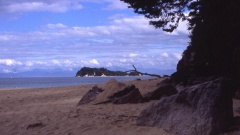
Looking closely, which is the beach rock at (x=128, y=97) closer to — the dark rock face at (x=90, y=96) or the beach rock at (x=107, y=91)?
the beach rock at (x=107, y=91)

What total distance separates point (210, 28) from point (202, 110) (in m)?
4.52

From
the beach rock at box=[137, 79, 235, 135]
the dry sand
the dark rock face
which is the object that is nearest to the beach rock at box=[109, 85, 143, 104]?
the dry sand

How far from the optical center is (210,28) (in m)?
11.0

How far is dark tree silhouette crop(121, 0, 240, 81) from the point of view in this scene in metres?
10.5

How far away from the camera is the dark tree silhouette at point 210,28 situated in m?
10.5

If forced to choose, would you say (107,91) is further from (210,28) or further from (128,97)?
(210,28)

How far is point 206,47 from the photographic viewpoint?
11.8m

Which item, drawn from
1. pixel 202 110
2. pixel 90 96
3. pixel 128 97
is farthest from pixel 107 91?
pixel 202 110

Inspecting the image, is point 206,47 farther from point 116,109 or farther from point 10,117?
point 10,117

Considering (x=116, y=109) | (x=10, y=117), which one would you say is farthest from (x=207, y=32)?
(x=10, y=117)

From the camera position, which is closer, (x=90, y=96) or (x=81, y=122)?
(x=81, y=122)

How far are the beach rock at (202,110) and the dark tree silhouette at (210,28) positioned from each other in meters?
3.37

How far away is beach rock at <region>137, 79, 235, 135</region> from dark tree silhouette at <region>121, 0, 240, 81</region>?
3366 millimetres

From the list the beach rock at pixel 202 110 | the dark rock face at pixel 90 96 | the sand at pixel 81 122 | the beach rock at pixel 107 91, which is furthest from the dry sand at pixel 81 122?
the dark rock face at pixel 90 96
